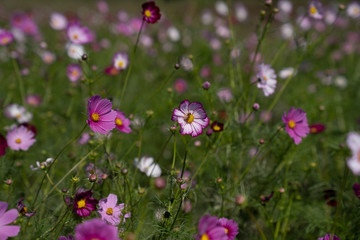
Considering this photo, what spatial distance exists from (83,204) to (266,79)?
42.9 inches

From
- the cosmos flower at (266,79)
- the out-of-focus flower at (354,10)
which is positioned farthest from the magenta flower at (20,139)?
the out-of-focus flower at (354,10)

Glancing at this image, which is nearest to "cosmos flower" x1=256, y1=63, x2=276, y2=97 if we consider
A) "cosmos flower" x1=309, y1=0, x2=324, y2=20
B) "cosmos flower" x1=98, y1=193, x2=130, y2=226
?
"cosmos flower" x1=309, y1=0, x2=324, y2=20

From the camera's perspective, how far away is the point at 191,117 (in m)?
1.11

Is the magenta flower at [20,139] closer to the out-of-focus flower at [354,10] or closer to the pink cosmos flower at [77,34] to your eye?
the pink cosmos flower at [77,34]

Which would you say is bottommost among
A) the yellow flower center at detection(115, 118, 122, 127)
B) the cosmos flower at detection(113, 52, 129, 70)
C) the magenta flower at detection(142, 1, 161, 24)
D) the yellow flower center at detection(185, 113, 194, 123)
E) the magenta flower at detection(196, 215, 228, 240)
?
the magenta flower at detection(196, 215, 228, 240)

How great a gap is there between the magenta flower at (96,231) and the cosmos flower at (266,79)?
104cm

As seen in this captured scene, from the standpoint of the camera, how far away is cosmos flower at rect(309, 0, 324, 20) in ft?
5.89

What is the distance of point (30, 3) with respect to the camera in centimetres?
782

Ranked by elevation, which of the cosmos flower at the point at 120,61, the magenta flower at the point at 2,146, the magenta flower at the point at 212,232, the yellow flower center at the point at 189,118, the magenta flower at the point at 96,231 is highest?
the cosmos flower at the point at 120,61

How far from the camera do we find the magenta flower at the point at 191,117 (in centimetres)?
109

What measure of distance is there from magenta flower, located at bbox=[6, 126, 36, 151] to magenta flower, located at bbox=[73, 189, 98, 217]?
52cm

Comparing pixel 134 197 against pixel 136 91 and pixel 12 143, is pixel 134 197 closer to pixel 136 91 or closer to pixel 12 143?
pixel 12 143

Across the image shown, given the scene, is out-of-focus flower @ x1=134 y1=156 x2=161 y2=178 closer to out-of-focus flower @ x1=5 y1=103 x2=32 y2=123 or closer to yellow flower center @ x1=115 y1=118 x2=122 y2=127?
yellow flower center @ x1=115 y1=118 x2=122 y2=127

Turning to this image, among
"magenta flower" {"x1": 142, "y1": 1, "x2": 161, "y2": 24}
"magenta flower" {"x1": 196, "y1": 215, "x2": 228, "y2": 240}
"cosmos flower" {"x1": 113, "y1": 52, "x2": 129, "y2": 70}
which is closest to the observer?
"magenta flower" {"x1": 196, "y1": 215, "x2": 228, "y2": 240}
